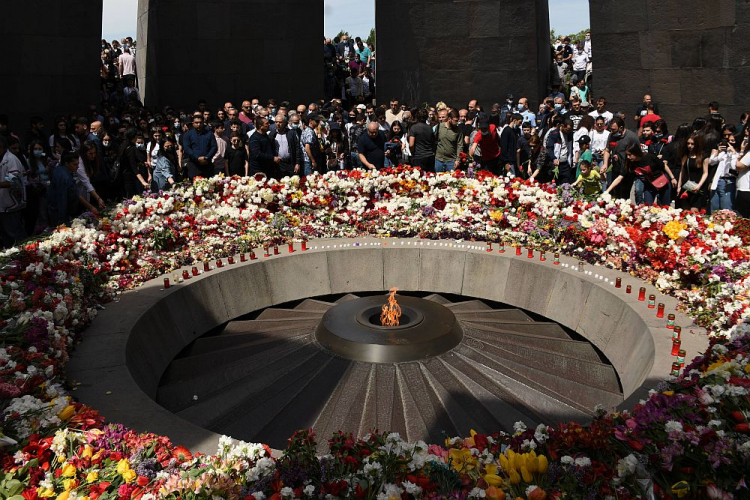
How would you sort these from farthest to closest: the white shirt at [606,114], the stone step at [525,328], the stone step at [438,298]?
the white shirt at [606,114], the stone step at [438,298], the stone step at [525,328]

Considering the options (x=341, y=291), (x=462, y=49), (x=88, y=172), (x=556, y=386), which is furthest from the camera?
(x=462, y=49)

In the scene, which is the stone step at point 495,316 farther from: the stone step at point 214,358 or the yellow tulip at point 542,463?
the yellow tulip at point 542,463

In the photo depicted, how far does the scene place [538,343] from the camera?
7.95 m

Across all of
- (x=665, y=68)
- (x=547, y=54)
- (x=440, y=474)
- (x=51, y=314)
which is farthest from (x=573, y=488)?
(x=547, y=54)

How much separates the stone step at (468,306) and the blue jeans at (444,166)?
478cm

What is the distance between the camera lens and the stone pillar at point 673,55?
49.2 ft

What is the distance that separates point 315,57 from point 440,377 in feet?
48.8

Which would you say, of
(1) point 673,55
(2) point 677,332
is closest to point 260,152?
(2) point 677,332

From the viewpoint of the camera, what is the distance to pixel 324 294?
9.62m

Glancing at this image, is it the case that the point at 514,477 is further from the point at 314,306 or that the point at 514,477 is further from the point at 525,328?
the point at 314,306

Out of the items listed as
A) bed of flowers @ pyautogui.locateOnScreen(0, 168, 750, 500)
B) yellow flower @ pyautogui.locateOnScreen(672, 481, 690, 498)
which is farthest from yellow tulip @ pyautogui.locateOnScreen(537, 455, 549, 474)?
yellow flower @ pyautogui.locateOnScreen(672, 481, 690, 498)

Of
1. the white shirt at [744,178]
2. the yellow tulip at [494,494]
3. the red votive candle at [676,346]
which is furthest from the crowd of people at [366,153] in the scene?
the yellow tulip at [494,494]

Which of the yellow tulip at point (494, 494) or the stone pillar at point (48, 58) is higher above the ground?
the stone pillar at point (48, 58)

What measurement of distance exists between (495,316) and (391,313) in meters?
1.70
